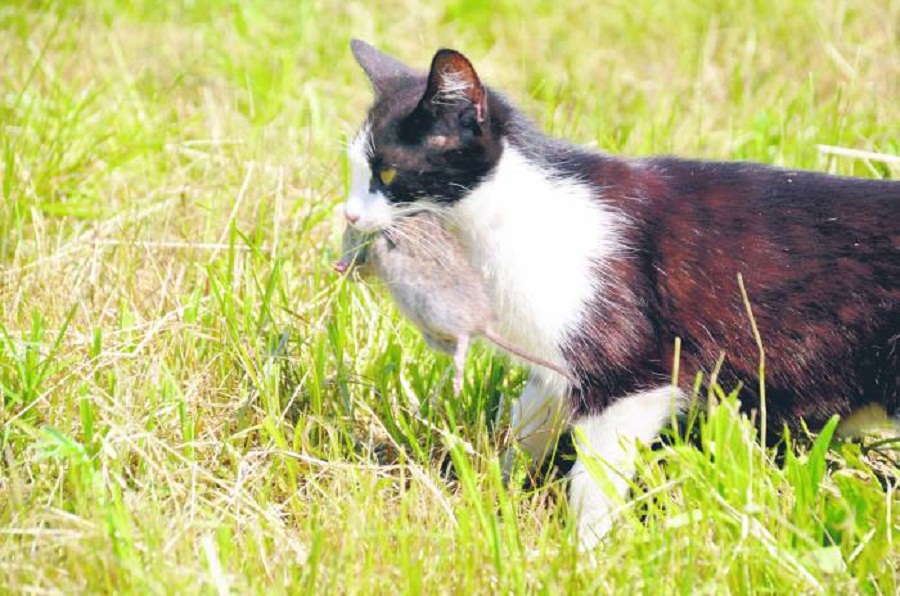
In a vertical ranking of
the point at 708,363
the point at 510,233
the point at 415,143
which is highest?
the point at 415,143

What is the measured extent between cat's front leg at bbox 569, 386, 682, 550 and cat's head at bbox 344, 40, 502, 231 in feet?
1.94

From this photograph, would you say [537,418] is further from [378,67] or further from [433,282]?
[378,67]

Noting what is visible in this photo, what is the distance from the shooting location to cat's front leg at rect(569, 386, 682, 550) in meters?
2.74

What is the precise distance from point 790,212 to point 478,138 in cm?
72

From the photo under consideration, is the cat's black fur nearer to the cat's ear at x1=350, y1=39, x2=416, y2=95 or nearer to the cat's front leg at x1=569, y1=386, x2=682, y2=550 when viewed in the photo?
the cat's front leg at x1=569, y1=386, x2=682, y2=550

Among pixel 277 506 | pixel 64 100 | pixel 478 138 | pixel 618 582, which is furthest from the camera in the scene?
pixel 64 100

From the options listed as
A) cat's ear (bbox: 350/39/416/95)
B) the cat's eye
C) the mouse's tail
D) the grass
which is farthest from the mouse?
cat's ear (bbox: 350/39/416/95)

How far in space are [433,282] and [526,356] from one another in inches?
9.9

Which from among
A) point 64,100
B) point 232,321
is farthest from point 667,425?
point 64,100

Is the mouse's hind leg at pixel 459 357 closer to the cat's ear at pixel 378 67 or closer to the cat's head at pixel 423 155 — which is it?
the cat's head at pixel 423 155

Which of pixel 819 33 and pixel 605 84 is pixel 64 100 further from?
pixel 819 33

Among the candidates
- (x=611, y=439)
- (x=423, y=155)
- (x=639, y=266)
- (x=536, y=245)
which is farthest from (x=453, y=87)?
(x=611, y=439)

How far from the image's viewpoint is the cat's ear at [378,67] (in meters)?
3.06

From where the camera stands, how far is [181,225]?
3770 mm
